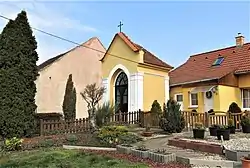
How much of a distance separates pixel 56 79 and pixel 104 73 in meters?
8.17

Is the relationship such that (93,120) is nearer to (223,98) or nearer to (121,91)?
(121,91)

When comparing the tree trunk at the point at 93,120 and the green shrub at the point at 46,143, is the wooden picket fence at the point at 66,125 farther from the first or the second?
the green shrub at the point at 46,143

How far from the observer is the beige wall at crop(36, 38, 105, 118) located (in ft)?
103

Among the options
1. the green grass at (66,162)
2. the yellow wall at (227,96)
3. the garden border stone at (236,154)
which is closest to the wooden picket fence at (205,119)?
the yellow wall at (227,96)

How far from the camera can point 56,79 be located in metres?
32.3

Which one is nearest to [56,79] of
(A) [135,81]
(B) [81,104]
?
(B) [81,104]

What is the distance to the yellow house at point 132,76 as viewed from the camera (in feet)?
75.4

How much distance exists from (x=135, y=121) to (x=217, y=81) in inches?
275

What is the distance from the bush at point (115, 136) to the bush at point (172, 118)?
9.66 ft

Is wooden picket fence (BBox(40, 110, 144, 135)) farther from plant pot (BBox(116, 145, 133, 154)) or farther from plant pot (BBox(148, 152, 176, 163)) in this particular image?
plant pot (BBox(148, 152, 176, 163))

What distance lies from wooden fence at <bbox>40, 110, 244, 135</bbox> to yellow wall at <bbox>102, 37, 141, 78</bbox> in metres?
4.29

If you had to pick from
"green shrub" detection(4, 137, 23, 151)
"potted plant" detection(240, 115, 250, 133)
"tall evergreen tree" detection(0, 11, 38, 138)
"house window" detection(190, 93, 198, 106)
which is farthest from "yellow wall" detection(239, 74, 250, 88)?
"green shrub" detection(4, 137, 23, 151)

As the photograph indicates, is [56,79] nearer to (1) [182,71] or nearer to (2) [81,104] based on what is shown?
(2) [81,104]

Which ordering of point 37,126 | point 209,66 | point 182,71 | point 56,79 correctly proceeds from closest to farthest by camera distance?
point 37,126
point 209,66
point 182,71
point 56,79
